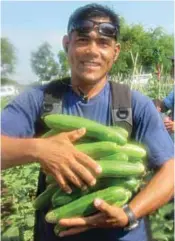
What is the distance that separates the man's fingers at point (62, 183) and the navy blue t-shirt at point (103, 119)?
0.40m

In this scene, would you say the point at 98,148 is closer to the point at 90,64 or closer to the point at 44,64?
the point at 90,64

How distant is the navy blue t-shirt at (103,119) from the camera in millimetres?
2580

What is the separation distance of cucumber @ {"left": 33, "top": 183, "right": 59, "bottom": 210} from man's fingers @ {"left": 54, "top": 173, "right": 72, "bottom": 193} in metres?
0.12

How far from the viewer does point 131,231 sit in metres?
2.60

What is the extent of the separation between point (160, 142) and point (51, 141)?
2.00 feet

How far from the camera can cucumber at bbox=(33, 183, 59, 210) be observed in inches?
96.1

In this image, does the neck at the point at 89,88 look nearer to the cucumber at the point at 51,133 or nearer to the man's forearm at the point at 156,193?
the cucumber at the point at 51,133

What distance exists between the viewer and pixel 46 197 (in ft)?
8.12

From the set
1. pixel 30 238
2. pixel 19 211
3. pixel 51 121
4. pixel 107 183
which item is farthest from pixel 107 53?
pixel 19 211

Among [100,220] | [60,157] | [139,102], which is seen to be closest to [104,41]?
[139,102]

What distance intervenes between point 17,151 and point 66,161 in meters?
0.29

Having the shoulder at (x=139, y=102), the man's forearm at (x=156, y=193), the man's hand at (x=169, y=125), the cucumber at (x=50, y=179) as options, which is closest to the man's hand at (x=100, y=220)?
the man's forearm at (x=156, y=193)

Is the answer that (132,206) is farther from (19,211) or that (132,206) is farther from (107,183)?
(19,211)

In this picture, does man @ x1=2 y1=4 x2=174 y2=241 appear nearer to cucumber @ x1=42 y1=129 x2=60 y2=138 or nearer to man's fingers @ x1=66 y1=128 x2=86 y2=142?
man's fingers @ x1=66 y1=128 x2=86 y2=142
